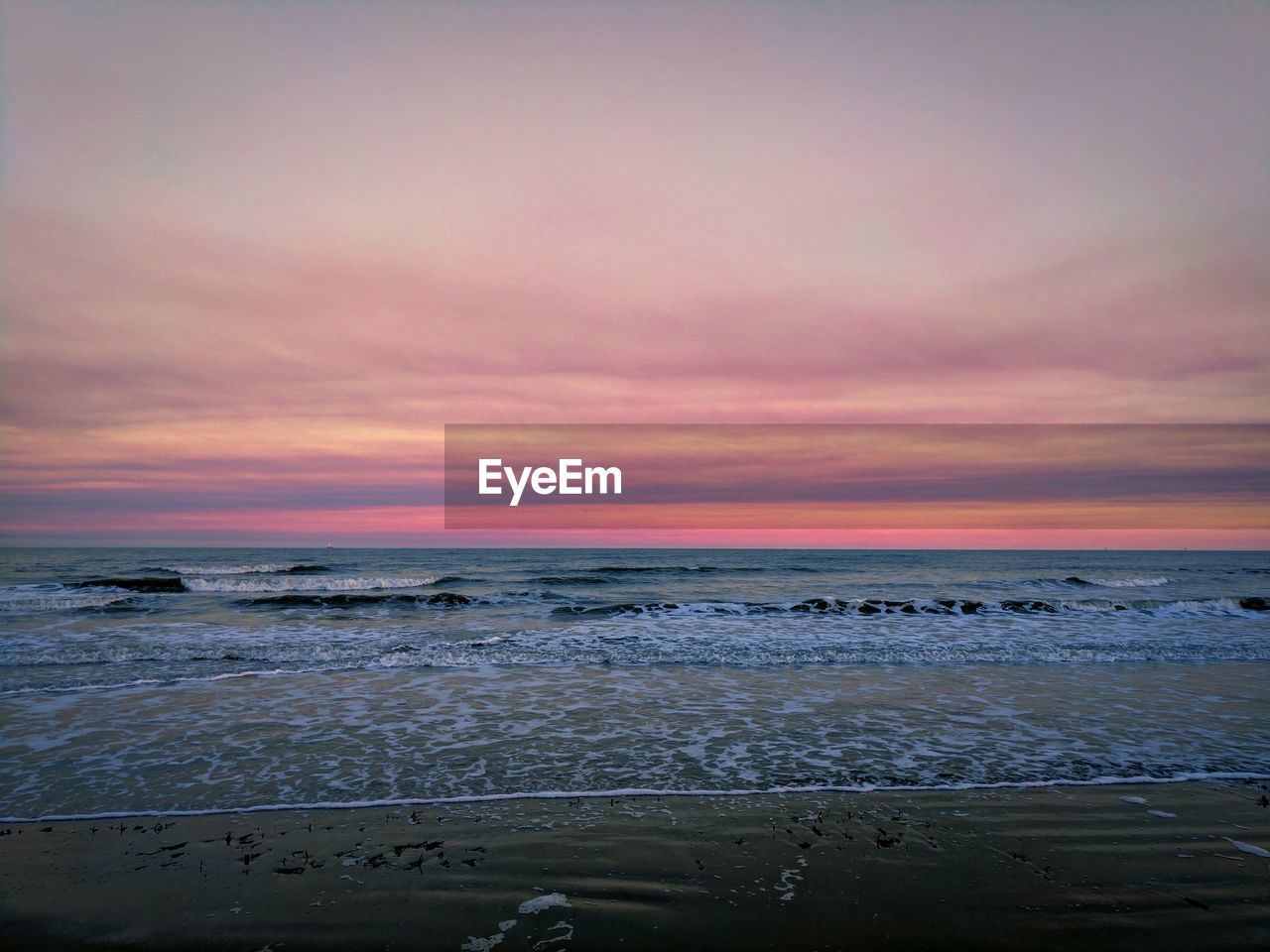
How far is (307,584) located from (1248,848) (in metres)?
48.8

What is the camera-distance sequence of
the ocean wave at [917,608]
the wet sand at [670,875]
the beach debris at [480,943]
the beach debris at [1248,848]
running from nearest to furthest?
the beach debris at [480,943] → the wet sand at [670,875] → the beach debris at [1248,848] → the ocean wave at [917,608]

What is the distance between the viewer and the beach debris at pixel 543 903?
5.09m

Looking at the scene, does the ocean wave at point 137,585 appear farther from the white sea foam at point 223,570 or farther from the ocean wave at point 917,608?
the ocean wave at point 917,608

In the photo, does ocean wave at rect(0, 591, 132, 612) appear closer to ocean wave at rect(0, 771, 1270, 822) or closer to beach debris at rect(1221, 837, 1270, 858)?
ocean wave at rect(0, 771, 1270, 822)

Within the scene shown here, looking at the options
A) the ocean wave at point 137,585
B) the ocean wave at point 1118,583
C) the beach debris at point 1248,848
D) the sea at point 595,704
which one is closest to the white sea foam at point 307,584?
the ocean wave at point 137,585

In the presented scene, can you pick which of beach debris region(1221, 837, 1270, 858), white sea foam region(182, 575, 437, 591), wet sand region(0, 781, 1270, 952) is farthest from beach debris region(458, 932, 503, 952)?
white sea foam region(182, 575, 437, 591)

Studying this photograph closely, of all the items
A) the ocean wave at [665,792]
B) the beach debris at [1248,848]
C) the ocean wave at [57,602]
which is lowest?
the ocean wave at [57,602]

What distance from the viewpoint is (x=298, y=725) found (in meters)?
10.7

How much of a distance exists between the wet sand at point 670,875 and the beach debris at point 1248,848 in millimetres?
58

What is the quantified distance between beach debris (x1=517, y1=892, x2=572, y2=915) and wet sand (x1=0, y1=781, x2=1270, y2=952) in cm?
2

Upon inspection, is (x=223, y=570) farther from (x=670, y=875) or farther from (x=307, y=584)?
(x=670, y=875)

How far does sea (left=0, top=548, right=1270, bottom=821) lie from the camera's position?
8266mm

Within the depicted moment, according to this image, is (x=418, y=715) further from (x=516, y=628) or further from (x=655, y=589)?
(x=655, y=589)

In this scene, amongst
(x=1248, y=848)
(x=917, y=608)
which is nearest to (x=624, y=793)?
(x=1248, y=848)
